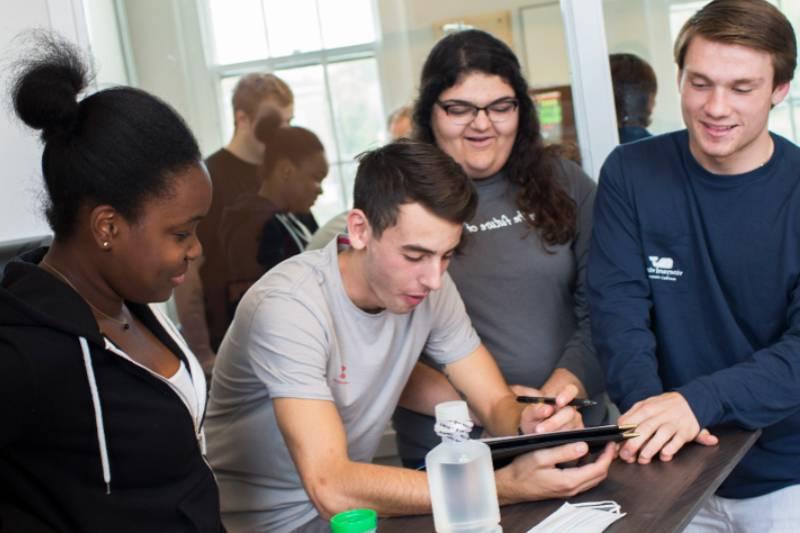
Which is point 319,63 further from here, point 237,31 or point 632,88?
point 632,88

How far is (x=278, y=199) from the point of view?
328 centimetres

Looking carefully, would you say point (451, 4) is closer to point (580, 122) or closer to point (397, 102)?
point (397, 102)

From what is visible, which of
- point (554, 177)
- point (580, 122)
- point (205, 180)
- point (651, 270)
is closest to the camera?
point (205, 180)

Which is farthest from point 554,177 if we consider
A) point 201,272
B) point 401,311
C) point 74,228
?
point 201,272

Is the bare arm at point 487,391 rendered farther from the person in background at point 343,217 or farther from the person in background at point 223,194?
the person in background at point 223,194

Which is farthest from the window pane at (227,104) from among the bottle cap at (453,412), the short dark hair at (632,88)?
the bottle cap at (453,412)

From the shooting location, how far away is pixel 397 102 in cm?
320

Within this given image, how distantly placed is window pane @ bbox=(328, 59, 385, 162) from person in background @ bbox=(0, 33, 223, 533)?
1665 mm

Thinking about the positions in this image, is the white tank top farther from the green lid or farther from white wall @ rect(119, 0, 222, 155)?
white wall @ rect(119, 0, 222, 155)

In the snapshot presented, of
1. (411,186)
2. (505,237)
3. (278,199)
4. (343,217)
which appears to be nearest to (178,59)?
(278,199)

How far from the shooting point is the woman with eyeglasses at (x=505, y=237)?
7.32 feet

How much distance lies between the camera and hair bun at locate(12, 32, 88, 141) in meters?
1.49

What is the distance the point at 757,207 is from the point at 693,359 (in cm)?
33

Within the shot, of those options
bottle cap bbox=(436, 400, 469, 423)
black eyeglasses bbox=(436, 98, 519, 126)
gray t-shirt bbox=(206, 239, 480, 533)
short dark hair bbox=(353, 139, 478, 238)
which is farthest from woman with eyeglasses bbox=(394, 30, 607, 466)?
bottle cap bbox=(436, 400, 469, 423)
